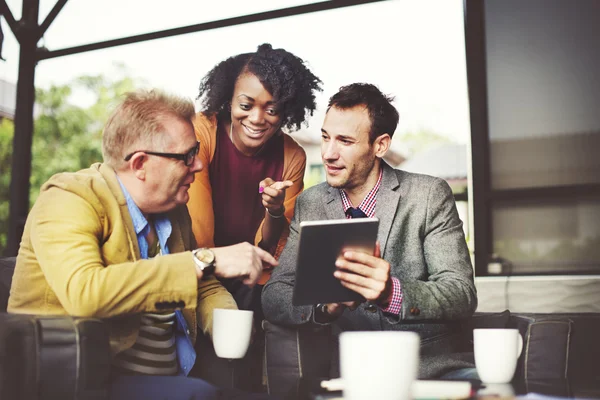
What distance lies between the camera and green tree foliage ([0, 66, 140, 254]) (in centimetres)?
415

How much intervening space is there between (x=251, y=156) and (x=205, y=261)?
53.1 inches

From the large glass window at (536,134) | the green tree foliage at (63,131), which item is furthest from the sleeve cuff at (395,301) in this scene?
the green tree foliage at (63,131)

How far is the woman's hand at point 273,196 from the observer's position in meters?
2.85

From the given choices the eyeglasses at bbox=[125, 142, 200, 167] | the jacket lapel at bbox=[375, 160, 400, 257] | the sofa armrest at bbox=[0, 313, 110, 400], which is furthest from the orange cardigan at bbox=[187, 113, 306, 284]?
the sofa armrest at bbox=[0, 313, 110, 400]

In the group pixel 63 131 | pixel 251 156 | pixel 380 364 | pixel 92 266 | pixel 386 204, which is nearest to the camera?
pixel 380 364

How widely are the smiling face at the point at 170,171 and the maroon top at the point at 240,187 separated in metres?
0.94

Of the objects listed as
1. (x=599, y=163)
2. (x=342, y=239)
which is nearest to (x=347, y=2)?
(x=599, y=163)

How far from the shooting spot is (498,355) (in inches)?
56.5

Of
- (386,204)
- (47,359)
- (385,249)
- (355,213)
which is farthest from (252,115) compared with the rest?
(47,359)

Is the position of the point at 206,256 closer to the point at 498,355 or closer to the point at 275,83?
the point at 498,355

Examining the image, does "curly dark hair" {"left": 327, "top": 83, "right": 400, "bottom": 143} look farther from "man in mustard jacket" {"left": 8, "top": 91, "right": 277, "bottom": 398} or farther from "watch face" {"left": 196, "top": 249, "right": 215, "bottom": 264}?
"watch face" {"left": 196, "top": 249, "right": 215, "bottom": 264}

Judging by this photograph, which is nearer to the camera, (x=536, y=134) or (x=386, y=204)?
(x=386, y=204)

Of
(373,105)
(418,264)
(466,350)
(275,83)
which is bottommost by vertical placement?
(466,350)

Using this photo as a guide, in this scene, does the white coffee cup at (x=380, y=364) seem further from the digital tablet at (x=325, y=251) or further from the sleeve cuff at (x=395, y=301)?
the sleeve cuff at (x=395, y=301)
